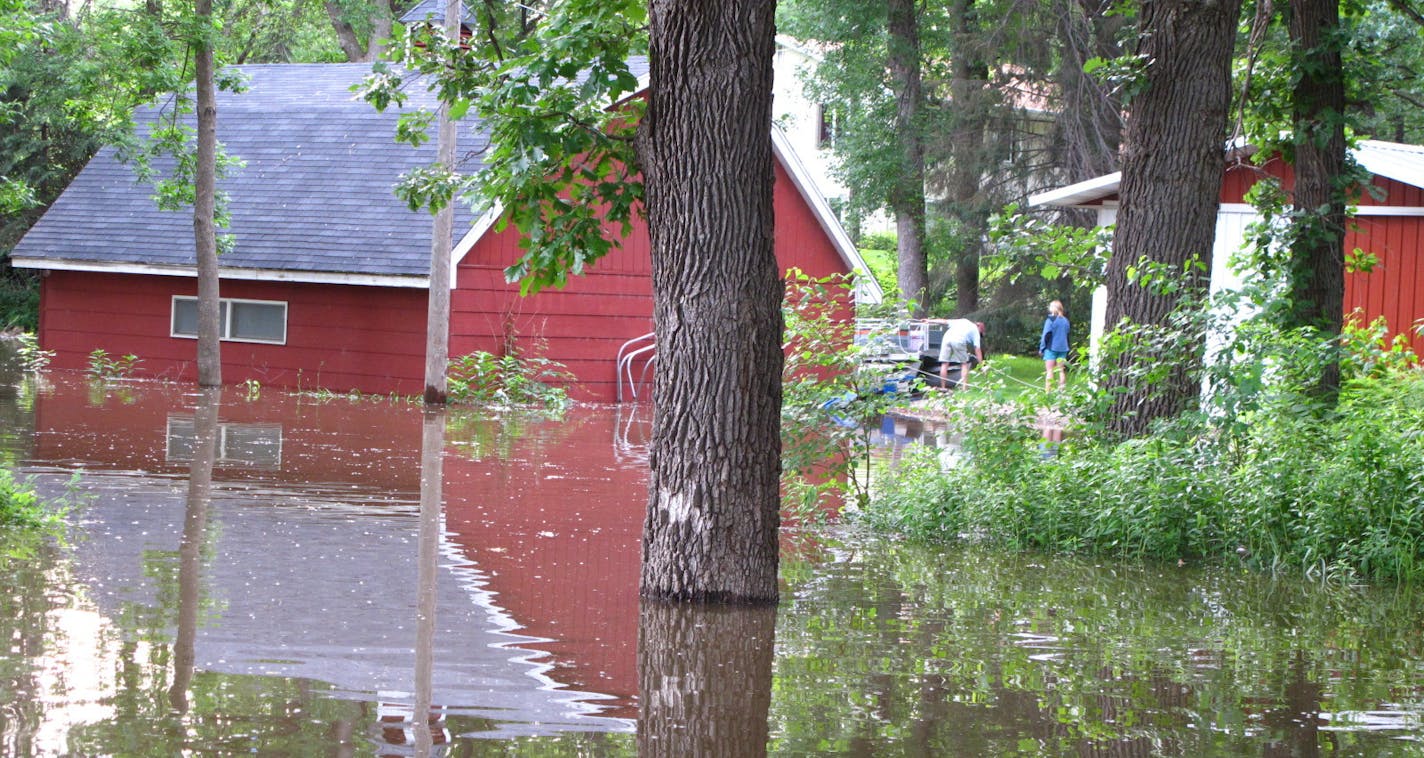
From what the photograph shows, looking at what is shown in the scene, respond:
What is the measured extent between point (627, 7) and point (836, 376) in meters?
3.64

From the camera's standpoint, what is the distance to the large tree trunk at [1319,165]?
11141 millimetres

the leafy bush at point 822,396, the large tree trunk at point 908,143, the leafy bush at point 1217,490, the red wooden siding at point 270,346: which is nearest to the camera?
the leafy bush at point 1217,490

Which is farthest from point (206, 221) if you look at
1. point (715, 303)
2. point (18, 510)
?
point (715, 303)

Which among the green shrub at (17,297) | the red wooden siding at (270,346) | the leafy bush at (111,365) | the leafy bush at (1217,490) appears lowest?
the leafy bush at (1217,490)

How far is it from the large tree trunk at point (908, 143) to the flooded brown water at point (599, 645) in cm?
A: 2327

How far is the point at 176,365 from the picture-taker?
24.4 meters

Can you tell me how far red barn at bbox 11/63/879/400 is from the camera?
22.3 m

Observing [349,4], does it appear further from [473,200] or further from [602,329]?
[473,200]

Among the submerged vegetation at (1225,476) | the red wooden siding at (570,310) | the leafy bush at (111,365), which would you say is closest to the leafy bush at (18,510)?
the submerged vegetation at (1225,476)

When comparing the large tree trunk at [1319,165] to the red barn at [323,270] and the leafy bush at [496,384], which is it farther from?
the red barn at [323,270]

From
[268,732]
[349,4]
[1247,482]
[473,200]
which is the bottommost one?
[268,732]

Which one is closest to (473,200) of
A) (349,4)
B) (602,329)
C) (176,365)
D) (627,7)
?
(627,7)

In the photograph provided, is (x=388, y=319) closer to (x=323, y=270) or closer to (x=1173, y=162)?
(x=323, y=270)

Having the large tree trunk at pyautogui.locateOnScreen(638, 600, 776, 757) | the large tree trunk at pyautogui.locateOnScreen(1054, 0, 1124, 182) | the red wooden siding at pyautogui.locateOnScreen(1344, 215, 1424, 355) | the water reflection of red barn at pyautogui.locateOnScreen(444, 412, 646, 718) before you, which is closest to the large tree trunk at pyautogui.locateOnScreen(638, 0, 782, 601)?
the large tree trunk at pyautogui.locateOnScreen(638, 600, 776, 757)
